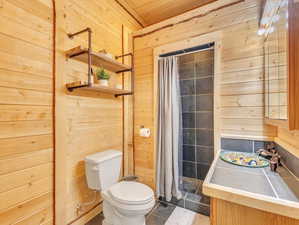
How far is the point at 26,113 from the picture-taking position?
1.19m

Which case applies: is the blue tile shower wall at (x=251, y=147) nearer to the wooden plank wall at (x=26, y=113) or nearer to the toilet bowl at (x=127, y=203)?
the toilet bowl at (x=127, y=203)

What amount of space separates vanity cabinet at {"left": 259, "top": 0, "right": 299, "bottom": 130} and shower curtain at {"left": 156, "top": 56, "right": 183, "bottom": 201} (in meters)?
0.94

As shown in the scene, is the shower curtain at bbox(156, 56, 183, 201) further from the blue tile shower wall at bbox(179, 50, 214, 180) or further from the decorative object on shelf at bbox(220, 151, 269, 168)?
the decorative object on shelf at bbox(220, 151, 269, 168)

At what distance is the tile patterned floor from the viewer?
161 cm

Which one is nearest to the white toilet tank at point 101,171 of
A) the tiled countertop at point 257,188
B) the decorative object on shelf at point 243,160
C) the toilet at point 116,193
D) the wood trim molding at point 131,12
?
the toilet at point 116,193

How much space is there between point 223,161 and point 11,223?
1719mm

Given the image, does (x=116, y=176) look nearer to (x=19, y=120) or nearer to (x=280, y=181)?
(x=19, y=120)

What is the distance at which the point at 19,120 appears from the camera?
3.76 feet

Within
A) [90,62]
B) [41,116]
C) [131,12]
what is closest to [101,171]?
[41,116]

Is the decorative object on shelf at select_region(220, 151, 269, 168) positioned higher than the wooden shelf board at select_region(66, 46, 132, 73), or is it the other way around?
the wooden shelf board at select_region(66, 46, 132, 73)

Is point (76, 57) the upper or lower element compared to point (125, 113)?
upper

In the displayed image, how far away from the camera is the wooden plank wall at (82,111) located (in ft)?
4.67

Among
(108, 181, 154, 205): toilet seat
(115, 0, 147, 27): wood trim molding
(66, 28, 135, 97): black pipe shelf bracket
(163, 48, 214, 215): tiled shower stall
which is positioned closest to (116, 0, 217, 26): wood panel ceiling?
(115, 0, 147, 27): wood trim molding

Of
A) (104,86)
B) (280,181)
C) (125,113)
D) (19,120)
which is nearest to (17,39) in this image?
(19,120)
